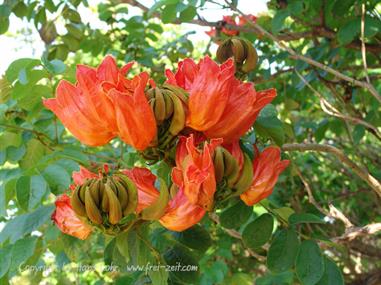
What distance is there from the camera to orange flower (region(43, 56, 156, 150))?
0.90m

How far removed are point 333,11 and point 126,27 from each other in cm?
108

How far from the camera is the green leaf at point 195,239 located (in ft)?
4.37

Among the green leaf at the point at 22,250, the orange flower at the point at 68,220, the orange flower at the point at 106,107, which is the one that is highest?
the orange flower at the point at 106,107

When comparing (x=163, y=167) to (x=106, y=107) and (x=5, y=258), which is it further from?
(x=5, y=258)

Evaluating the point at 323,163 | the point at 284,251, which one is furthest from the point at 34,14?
the point at 323,163

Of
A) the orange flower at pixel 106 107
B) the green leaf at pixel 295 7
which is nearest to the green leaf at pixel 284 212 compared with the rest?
the orange flower at pixel 106 107

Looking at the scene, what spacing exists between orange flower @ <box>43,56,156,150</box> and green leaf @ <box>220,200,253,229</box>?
1.21 feet

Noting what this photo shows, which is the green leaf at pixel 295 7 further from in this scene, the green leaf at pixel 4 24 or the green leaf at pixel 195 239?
the green leaf at pixel 4 24

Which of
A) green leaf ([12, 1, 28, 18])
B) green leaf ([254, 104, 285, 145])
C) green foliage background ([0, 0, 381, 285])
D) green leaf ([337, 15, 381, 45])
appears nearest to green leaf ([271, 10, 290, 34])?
green foliage background ([0, 0, 381, 285])

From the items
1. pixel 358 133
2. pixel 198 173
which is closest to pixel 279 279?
pixel 358 133

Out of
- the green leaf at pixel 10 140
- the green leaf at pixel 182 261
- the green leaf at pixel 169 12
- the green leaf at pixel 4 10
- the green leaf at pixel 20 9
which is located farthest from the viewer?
the green leaf at pixel 20 9

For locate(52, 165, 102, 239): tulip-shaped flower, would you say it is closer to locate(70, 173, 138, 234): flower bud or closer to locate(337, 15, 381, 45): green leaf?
locate(70, 173, 138, 234): flower bud

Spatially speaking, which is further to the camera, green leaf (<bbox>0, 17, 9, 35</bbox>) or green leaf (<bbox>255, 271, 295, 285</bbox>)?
green leaf (<bbox>0, 17, 9, 35</bbox>)

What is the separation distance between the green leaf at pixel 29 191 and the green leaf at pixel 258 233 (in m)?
0.51
